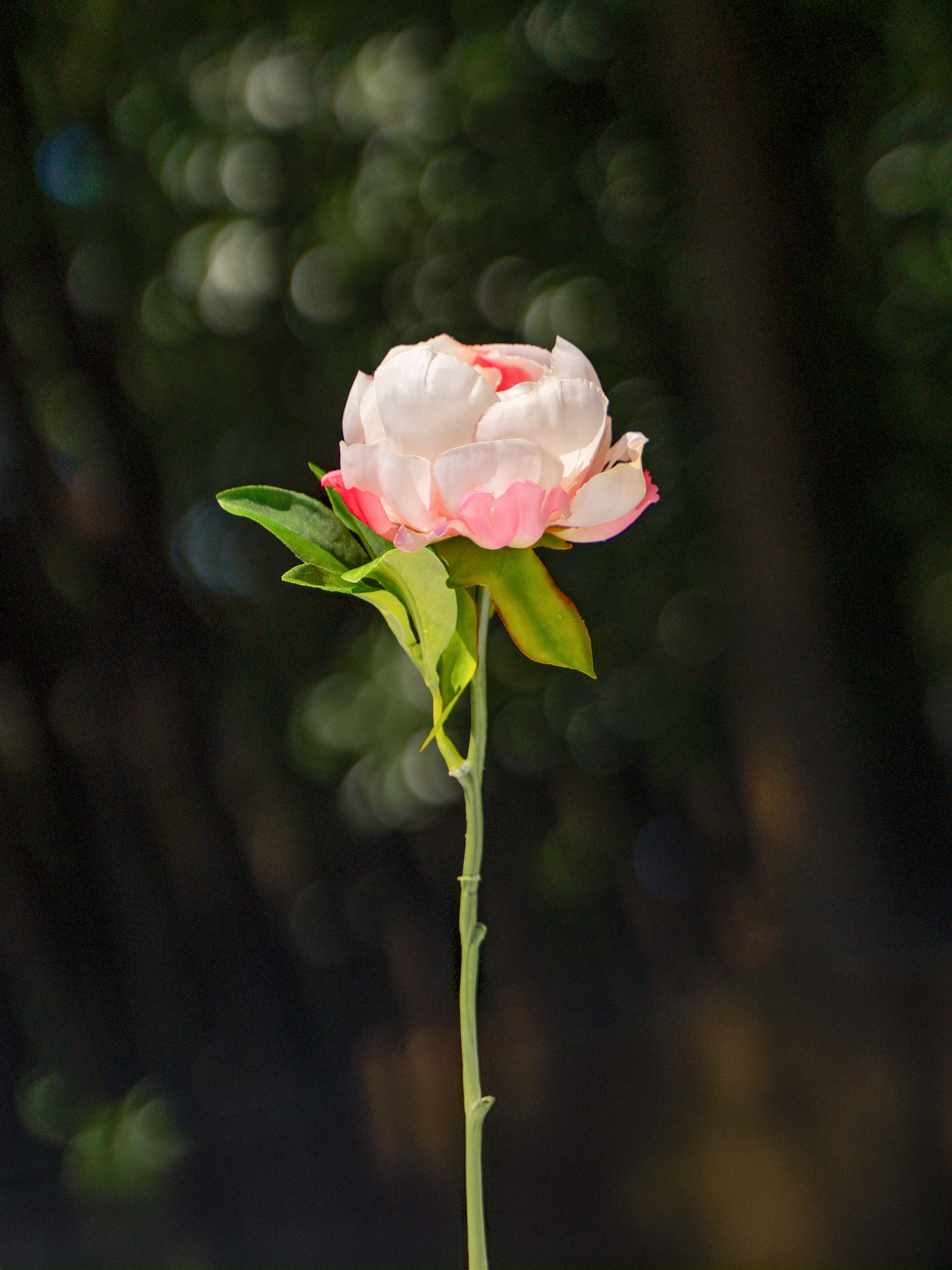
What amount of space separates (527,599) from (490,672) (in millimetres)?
810

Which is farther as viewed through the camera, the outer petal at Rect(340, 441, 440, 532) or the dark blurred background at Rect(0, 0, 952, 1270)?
the dark blurred background at Rect(0, 0, 952, 1270)

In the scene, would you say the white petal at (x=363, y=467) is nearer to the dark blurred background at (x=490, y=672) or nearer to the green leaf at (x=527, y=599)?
the green leaf at (x=527, y=599)

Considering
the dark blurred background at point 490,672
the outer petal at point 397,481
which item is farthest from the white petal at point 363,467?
the dark blurred background at point 490,672

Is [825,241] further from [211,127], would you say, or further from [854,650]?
[211,127]

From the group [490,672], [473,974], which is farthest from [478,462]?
[490,672]

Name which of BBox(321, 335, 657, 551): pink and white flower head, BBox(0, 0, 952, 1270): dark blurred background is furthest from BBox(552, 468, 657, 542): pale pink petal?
BBox(0, 0, 952, 1270): dark blurred background

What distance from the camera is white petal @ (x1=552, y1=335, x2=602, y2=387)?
0.24 metres

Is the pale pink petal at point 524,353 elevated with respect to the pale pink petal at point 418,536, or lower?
elevated

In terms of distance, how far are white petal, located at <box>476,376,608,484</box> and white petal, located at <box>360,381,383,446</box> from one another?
3 cm

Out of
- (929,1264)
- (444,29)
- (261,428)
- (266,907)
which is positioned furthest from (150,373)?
(929,1264)

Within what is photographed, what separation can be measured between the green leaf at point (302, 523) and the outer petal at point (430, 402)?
0.03 meters

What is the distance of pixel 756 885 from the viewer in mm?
974

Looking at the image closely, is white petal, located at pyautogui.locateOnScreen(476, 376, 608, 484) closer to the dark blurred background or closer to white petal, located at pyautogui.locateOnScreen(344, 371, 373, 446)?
white petal, located at pyautogui.locateOnScreen(344, 371, 373, 446)

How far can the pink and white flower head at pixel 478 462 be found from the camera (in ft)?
0.69
